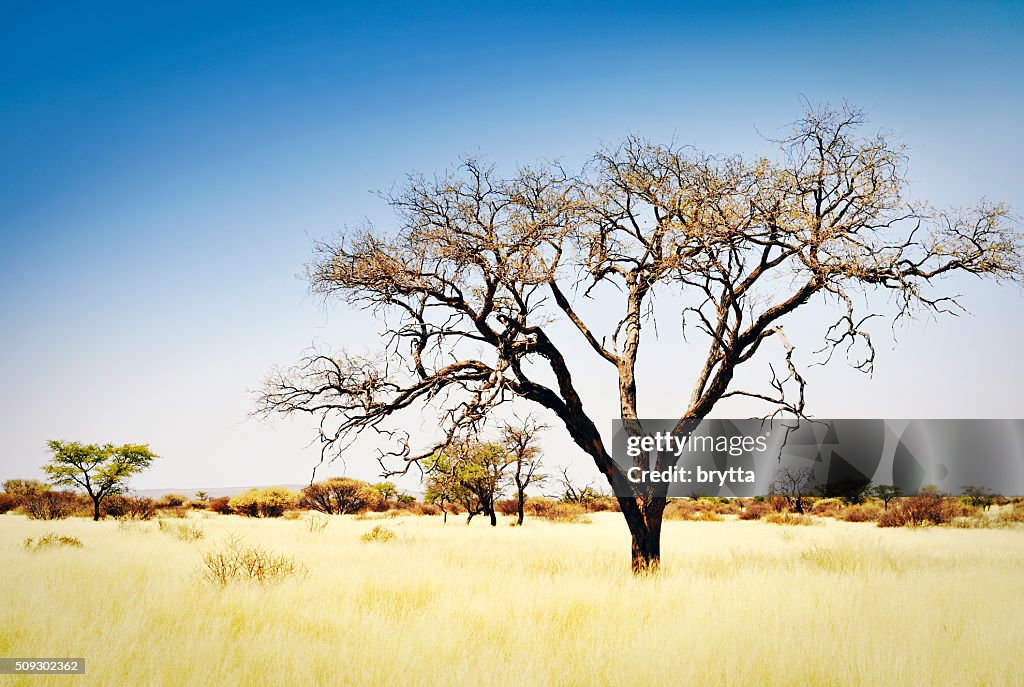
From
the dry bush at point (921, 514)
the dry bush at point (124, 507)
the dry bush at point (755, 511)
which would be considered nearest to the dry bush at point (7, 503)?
the dry bush at point (124, 507)

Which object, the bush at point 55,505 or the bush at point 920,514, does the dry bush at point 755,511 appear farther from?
the bush at point 55,505

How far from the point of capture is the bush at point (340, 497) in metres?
48.4

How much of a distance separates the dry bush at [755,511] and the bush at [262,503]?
3023cm

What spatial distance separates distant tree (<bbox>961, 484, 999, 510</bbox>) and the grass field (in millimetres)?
29676

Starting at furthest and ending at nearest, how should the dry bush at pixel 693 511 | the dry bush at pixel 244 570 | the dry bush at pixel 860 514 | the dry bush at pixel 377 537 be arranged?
the dry bush at pixel 693 511, the dry bush at pixel 860 514, the dry bush at pixel 377 537, the dry bush at pixel 244 570

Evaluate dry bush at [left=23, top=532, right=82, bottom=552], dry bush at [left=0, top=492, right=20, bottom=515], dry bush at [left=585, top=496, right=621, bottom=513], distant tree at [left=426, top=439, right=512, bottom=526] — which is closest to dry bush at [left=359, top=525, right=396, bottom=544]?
distant tree at [left=426, top=439, right=512, bottom=526]

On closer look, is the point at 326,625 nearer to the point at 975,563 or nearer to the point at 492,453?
the point at 975,563

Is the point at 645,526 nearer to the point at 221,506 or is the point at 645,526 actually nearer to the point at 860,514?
→ the point at 860,514

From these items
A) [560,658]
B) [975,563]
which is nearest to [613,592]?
[560,658]

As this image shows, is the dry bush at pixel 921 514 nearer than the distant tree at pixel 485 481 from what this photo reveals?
Yes

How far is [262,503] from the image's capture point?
43.0 m

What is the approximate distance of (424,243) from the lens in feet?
42.4

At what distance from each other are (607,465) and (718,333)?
11.1ft

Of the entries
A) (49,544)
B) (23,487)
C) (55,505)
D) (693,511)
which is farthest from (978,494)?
(23,487)
